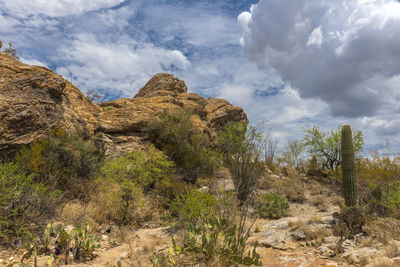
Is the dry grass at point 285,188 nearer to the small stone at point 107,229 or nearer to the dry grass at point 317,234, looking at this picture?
the dry grass at point 317,234

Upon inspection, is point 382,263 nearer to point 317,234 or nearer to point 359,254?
point 359,254

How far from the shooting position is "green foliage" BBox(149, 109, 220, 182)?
10.5 metres

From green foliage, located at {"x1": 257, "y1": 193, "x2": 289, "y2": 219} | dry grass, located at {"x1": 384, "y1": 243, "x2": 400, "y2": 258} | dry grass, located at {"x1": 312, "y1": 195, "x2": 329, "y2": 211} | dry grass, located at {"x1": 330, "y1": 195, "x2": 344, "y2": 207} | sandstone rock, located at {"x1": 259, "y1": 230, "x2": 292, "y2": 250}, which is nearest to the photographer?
dry grass, located at {"x1": 384, "y1": 243, "x2": 400, "y2": 258}

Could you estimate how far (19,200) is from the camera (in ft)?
Answer: 15.6

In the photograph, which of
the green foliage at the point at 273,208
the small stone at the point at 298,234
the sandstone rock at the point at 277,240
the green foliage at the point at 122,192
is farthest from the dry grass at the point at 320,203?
the green foliage at the point at 122,192

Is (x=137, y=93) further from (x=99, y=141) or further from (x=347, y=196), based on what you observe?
(x=347, y=196)

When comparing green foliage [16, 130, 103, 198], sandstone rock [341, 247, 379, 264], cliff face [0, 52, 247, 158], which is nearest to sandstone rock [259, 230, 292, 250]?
sandstone rock [341, 247, 379, 264]

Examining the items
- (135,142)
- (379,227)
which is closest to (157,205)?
(135,142)

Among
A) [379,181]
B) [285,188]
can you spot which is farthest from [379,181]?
A: [285,188]

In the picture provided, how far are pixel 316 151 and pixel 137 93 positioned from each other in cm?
1570

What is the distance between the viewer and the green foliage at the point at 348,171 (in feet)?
24.1

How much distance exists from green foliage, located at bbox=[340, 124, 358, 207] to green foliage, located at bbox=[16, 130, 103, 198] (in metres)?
8.67

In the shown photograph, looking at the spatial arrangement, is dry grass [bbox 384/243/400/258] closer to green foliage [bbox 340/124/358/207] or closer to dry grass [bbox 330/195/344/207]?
green foliage [bbox 340/124/358/207]

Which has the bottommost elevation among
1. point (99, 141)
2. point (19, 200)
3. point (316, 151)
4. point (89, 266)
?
point (89, 266)
